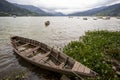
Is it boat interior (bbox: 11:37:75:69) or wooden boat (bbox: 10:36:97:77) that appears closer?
wooden boat (bbox: 10:36:97:77)

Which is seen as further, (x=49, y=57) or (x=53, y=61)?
(x=49, y=57)

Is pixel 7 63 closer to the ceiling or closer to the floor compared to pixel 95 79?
closer to the floor

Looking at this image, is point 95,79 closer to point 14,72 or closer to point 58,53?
point 58,53

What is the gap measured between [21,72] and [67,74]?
5.05 m

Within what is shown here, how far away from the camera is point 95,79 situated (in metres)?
8.65

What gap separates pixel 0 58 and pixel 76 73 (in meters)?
10.8

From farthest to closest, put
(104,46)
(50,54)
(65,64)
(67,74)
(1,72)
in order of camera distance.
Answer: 1. (104,46)
2. (50,54)
3. (1,72)
4. (65,64)
5. (67,74)

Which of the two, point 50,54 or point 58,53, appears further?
point 50,54

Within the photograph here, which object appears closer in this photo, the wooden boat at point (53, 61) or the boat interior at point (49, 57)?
the wooden boat at point (53, 61)

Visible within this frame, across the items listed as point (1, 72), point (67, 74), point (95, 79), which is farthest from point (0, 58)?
point (95, 79)

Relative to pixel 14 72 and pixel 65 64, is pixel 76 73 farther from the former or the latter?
pixel 14 72

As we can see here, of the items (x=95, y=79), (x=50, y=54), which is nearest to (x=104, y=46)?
(x=50, y=54)

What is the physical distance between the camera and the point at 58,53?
502 inches

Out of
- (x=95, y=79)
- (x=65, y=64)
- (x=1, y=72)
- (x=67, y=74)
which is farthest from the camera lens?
(x=1, y=72)
